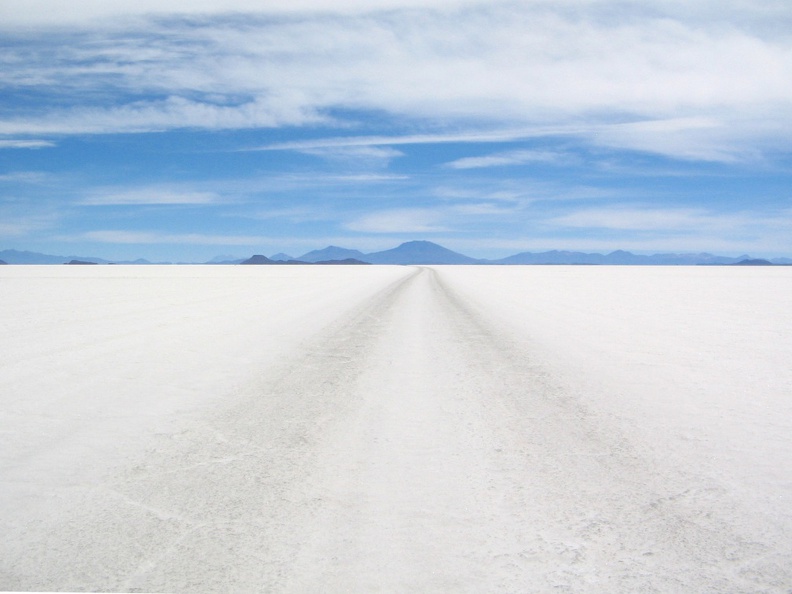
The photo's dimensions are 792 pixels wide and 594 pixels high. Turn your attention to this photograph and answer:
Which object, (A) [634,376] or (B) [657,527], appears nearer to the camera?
(B) [657,527]

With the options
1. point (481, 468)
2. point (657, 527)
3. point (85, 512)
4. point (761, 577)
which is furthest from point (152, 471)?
point (761, 577)

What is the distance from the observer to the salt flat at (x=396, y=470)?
3.28 metres

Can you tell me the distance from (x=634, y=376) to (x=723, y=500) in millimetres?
4769

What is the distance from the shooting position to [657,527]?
374cm

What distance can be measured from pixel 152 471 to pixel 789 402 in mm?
6626

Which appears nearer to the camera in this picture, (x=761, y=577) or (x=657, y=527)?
(x=761, y=577)

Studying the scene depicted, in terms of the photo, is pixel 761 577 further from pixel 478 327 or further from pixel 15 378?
pixel 478 327

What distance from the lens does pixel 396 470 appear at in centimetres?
477

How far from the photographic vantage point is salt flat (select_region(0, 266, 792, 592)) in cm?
328

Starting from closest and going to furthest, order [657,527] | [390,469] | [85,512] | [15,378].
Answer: [657,527] → [85,512] → [390,469] → [15,378]

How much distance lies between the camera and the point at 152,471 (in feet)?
15.8

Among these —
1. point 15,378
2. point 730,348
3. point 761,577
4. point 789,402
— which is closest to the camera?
point 761,577

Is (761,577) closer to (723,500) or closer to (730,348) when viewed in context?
(723,500)

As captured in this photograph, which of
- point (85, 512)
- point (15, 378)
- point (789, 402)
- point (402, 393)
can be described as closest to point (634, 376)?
point (789, 402)
